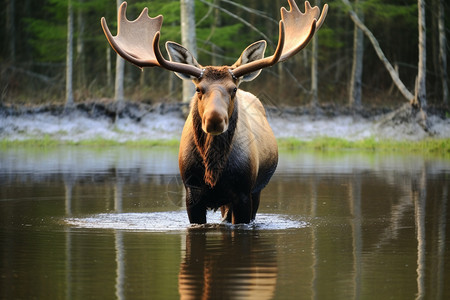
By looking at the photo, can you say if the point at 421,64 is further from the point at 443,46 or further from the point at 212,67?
the point at 212,67

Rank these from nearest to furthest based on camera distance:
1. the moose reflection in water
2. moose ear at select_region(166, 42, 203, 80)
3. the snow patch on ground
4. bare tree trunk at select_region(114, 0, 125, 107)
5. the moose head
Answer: the moose reflection in water < the moose head < moose ear at select_region(166, 42, 203, 80) < the snow patch on ground < bare tree trunk at select_region(114, 0, 125, 107)

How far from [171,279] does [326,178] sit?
10345mm

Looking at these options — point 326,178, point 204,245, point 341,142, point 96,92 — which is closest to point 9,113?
point 96,92

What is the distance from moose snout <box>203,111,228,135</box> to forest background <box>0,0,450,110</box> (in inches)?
829

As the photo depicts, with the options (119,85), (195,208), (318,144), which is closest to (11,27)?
(119,85)

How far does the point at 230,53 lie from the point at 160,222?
32.7 meters

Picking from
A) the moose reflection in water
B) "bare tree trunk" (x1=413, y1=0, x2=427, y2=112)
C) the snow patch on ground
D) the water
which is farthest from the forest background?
the moose reflection in water

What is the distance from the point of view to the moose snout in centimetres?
896

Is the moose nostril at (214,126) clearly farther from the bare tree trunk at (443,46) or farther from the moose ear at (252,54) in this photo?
the bare tree trunk at (443,46)

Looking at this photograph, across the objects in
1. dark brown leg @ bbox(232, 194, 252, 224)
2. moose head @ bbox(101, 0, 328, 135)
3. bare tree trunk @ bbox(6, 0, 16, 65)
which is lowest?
dark brown leg @ bbox(232, 194, 252, 224)

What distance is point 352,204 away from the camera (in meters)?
12.5

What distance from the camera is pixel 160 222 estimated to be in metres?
10.6

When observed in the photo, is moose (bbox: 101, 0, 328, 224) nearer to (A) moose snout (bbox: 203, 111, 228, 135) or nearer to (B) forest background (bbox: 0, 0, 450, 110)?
(A) moose snout (bbox: 203, 111, 228, 135)

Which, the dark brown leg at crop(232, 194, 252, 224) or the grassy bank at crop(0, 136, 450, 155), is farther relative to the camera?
the grassy bank at crop(0, 136, 450, 155)
